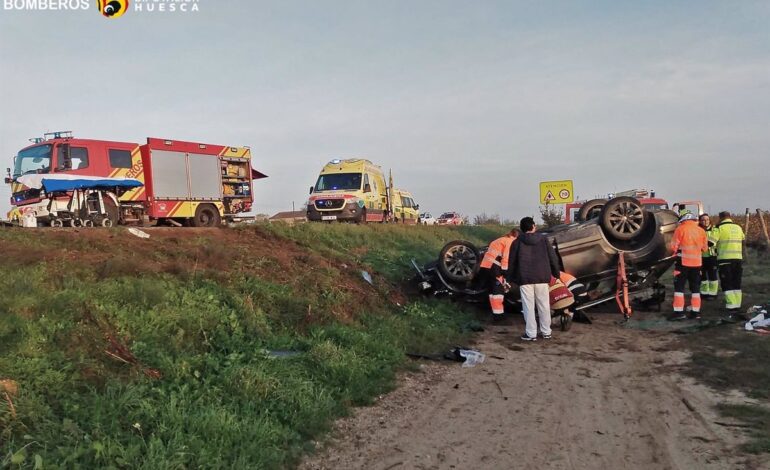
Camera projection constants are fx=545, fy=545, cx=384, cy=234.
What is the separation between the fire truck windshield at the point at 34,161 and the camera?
516 inches

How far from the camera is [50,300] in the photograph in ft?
17.6

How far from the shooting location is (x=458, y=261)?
30.0 feet

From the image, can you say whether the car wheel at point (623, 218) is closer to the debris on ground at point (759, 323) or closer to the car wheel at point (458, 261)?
the debris on ground at point (759, 323)

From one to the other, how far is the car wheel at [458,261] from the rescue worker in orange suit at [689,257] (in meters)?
3.15

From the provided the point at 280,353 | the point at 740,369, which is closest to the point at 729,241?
the point at 740,369

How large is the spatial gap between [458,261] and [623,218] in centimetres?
270

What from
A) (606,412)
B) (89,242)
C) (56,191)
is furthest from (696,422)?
(56,191)

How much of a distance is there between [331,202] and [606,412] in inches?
603

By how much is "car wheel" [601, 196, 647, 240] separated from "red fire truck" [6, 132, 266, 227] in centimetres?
1093

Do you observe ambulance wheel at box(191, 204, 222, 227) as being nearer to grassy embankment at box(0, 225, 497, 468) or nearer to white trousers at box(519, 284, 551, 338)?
grassy embankment at box(0, 225, 497, 468)

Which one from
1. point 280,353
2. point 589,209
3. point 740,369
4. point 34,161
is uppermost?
point 34,161

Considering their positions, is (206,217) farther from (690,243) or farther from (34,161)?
(690,243)

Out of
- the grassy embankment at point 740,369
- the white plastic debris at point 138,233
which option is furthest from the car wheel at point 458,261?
the white plastic debris at point 138,233

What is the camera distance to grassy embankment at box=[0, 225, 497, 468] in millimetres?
3486
